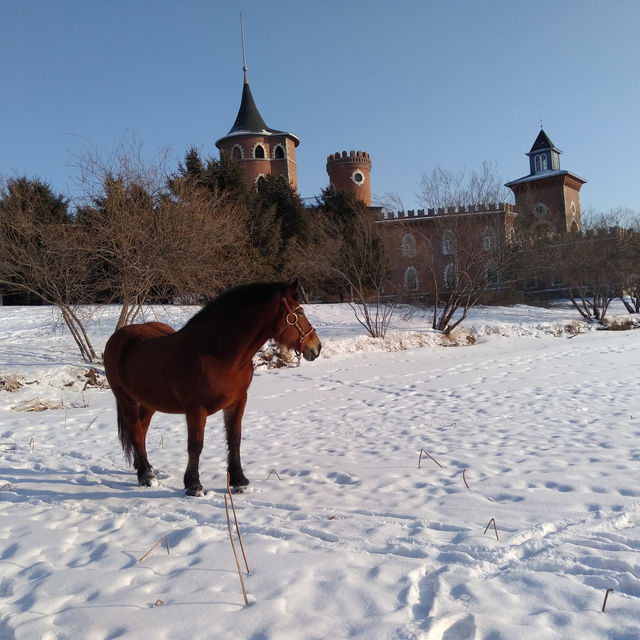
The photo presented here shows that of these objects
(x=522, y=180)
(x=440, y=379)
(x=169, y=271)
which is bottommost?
(x=440, y=379)

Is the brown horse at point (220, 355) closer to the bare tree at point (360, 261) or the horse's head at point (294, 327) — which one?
the horse's head at point (294, 327)

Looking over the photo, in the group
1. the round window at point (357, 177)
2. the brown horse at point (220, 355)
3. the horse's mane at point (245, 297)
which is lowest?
the brown horse at point (220, 355)

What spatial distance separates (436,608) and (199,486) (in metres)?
2.56

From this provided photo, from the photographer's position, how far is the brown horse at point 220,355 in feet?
14.7

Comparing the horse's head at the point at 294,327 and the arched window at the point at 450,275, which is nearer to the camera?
the horse's head at the point at 294,327

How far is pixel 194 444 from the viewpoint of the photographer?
4547mm

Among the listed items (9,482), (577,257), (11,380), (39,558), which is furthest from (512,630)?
(577,257)

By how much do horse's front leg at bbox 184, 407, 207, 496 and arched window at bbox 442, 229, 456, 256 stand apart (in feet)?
58.9

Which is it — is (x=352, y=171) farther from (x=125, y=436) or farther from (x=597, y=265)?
(x=125, y=436)

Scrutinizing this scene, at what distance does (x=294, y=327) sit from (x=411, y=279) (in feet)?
69.8

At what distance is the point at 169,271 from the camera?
13.6 meters

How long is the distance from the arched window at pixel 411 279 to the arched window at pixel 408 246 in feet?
3.92

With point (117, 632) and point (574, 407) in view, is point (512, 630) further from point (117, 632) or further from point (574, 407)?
point (574, 407)

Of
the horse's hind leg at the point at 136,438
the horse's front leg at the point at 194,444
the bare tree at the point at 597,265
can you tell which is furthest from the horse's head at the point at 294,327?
the bare tree at the point at 597,265
